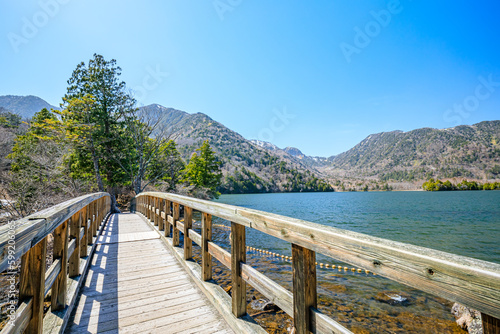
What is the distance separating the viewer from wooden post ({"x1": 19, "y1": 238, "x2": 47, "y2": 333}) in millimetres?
1678

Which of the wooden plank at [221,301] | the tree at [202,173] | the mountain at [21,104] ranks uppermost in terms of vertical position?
the mountain at [21,104]

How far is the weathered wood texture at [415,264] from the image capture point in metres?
0.78

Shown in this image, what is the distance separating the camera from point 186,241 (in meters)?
3.89

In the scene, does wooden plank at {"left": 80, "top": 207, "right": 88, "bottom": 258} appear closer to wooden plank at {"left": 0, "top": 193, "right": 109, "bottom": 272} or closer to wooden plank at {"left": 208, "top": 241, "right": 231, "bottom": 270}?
wooden plank at {"left": 0, "top": 193, "right": 109, "bottom": 272}

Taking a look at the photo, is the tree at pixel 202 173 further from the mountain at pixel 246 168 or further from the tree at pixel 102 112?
the mountain at pixel 246 168

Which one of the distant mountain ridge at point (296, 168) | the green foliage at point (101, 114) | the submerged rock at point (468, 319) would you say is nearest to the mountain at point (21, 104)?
the distant mountain ridge at point (296, 168)

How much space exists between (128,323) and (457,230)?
71.9 feet

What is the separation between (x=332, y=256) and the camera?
1345mm

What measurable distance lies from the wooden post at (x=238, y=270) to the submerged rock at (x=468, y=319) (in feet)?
15.8

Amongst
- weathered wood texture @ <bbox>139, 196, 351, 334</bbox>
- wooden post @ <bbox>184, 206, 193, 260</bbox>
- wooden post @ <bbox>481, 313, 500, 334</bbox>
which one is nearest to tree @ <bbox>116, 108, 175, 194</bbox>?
wooden post @ <bbox>184, 206, 193, 260</bbox>

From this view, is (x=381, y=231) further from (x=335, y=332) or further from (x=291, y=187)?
(x=291, y=187)

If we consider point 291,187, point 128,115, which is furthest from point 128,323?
point 291,187

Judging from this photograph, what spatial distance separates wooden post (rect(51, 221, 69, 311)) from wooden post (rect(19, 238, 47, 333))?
26.4 inches

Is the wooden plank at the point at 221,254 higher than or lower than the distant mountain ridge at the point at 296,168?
lower
